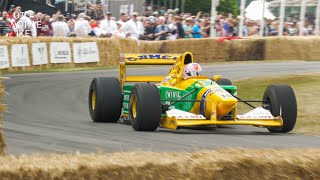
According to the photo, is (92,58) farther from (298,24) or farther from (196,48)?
(298,24)

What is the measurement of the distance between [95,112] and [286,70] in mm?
13168

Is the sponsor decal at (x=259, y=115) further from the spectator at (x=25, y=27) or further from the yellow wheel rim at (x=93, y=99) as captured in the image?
the spectator at (x=25, y=27)

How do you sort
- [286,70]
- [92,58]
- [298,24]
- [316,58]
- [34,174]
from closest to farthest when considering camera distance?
[34,174], [286,70], [92,58], [316,58], [298,24]

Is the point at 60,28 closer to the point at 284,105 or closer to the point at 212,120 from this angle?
the point at 284,105

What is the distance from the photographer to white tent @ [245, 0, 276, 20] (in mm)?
34594

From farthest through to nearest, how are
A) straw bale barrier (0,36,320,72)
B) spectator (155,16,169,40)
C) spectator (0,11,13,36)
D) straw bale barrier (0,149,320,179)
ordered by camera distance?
spectator (155,16,169,40) < straw bale barrier (0,36,320,72) < spectator (0,11,13,36) < straw bale barrier (0,149,320,179)

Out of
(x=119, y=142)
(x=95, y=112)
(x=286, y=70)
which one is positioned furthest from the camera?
(x=286, y=70)

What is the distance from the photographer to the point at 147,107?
13055 millimetres

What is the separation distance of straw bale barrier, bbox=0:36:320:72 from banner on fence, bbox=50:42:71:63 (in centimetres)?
47

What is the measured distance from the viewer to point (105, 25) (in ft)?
104

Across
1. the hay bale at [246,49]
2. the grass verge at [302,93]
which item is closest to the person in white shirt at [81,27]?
the hay bale at [246,49]

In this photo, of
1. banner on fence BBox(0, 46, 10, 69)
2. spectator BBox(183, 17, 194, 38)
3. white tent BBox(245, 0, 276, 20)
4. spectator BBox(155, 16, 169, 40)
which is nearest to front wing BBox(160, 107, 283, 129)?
banner on fence BBox(0, 46, 10, 69)

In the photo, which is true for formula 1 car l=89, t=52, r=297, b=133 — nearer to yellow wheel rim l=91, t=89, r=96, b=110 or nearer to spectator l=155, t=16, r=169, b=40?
yellow wheel rim l=91, t=89, r=96, b=110

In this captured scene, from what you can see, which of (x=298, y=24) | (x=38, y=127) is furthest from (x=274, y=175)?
(x=298, y=24)
